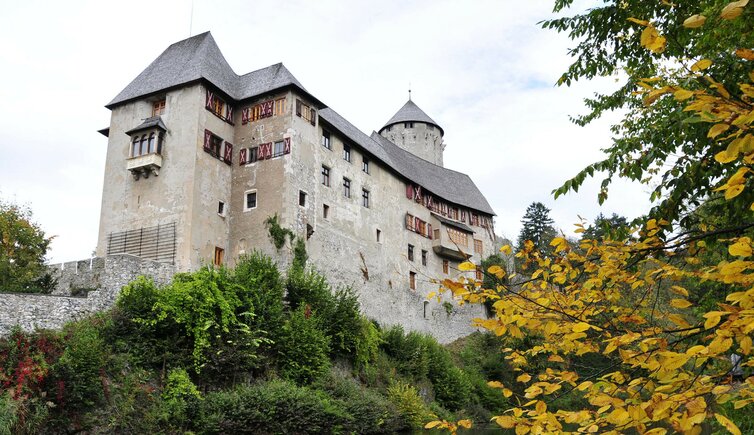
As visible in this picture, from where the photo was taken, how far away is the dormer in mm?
30281

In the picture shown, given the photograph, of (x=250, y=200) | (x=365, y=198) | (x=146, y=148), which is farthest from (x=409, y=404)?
(x=146, y=148)

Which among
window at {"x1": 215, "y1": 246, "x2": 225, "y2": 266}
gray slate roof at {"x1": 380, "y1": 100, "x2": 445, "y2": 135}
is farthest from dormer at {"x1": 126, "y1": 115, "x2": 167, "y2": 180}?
gray slate roof at {"x1": 380, "y1": 100, "x2": 445, "y2": 135}

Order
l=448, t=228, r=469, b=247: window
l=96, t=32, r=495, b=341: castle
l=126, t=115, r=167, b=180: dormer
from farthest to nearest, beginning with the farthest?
1. l=448, t=228, r=469, b=247: window
2. l=126, t=115, r=167, b=180: dormer
3. l=96, t=32, r=495, b=341: castle

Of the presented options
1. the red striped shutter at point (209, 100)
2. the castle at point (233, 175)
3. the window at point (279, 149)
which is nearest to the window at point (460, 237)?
the castle at point (233, 175)

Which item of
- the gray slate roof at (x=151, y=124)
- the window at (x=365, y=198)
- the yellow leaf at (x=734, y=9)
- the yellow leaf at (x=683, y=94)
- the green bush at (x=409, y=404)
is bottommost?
the green bush at (x=409, y=404)

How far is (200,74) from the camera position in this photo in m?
30.9

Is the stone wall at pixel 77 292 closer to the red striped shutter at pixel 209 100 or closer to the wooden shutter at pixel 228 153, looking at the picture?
the wooden shutter at pixel 228 153

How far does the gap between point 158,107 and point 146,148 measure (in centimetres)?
268

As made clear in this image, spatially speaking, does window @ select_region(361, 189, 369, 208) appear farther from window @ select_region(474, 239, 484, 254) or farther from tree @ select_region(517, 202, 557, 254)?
tree @ select_region(517, 202, 557, 254)

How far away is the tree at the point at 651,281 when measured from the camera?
257cm

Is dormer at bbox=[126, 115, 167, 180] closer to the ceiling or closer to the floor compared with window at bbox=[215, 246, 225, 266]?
closer to the ceiling

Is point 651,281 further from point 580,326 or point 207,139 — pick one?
point 207,139

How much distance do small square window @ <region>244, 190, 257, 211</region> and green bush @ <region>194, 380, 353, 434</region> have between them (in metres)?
11.7

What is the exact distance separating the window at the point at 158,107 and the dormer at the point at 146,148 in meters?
0.71
